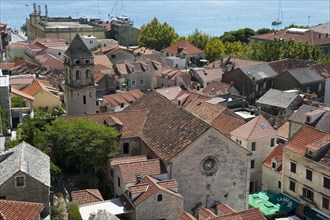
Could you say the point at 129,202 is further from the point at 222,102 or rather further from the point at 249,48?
the point at 249,48

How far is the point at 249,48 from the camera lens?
3962 inches

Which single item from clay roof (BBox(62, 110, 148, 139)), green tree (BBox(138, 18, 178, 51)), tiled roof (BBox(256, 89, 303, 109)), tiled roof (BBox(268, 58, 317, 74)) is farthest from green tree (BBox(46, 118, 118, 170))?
green tree (BBox(138, 18, 178, 51))

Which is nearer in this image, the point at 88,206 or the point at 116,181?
the point at 88,206

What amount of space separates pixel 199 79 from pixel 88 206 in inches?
1939

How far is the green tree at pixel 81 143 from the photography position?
3791cm

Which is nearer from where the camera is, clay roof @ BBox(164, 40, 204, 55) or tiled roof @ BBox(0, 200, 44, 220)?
tiled roof @ BBox(0, 200, 44, 220)

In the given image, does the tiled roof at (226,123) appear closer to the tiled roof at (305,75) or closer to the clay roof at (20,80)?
the tiled roof at (305,75)

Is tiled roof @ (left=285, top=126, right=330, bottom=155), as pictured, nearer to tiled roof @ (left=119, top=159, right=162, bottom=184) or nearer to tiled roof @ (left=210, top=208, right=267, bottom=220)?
tiled roof @ (left=210, top=208, right=267, bottom=220)

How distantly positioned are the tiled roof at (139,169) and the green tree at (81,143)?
2.69 m

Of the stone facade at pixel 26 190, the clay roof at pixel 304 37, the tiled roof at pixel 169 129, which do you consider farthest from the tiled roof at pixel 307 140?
the clay roof at pixel 304 37

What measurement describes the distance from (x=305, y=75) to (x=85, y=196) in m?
47.9

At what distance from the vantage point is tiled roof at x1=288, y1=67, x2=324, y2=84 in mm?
72562

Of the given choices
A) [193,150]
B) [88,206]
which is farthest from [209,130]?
[88,206]

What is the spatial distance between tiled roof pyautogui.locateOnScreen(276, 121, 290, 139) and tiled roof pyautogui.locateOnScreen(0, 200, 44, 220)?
31328 millimetres
